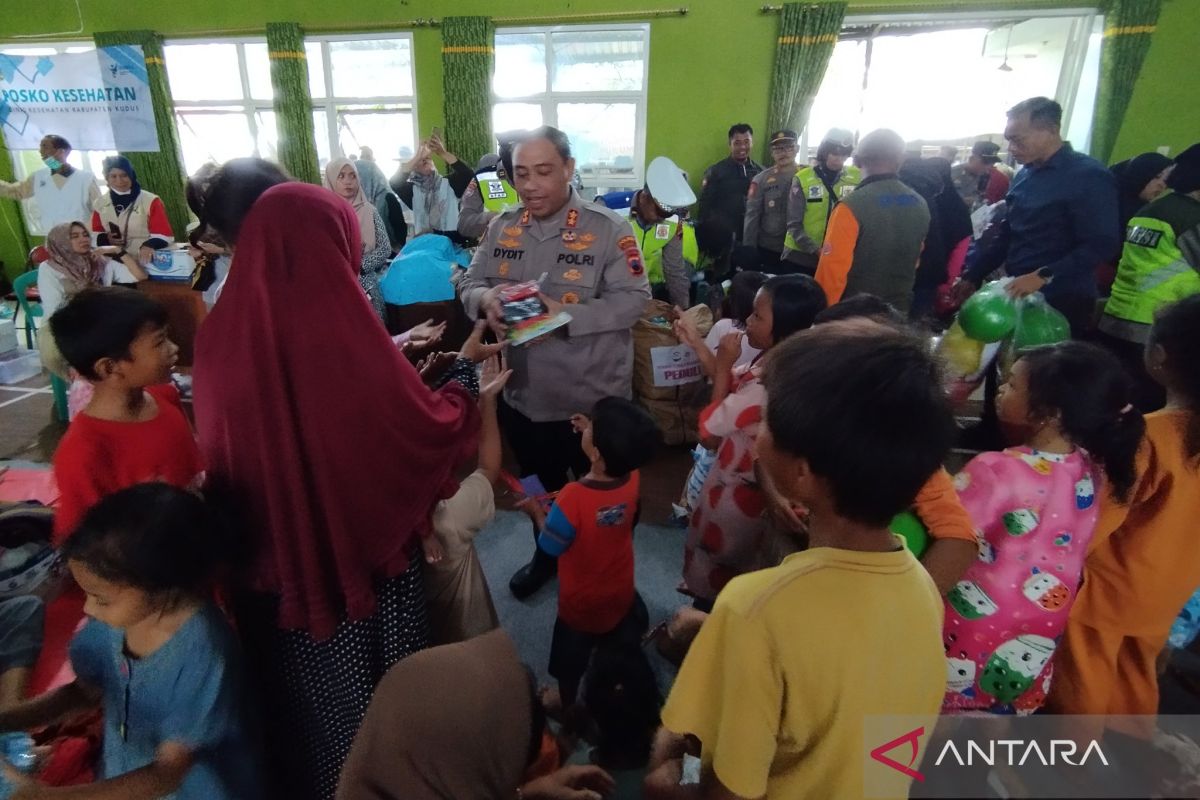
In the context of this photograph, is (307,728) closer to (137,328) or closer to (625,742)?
(625,742)

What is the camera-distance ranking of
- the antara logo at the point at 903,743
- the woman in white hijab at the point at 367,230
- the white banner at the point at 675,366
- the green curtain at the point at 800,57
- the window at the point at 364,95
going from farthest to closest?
the window at the point at 364,95 → the green curtain at the point at 800,57 → the woman in white hijab at the point at 367,230 → the white banner at the point at 675,366 → the antara logo at the point at 903,743

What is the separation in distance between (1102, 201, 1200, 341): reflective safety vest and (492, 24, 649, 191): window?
16.0ft

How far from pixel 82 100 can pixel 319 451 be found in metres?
8.85

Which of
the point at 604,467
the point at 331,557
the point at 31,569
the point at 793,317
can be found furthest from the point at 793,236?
the point at 31,569

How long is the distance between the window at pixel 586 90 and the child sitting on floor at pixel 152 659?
6517mm

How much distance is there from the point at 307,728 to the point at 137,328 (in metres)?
0.95

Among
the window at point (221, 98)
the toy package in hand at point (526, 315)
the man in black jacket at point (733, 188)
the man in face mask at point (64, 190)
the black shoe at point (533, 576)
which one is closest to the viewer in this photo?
the toy package in hand at point (526, 315)

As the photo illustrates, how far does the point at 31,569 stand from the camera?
6.61 ft

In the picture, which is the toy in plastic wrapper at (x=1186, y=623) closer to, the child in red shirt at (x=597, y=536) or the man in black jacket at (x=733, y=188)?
the child in red shirt at (x=597, y=536)

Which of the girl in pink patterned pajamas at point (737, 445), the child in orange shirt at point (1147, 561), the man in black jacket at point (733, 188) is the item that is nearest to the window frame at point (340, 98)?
the man in black jacket at point (733, 188)

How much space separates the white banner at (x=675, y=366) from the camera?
318 centimetres

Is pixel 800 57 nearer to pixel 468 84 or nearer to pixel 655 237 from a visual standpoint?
pixel 468 84

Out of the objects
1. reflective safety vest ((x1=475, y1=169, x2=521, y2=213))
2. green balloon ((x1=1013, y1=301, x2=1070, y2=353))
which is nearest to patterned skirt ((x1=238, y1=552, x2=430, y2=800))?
green balloon ((x1=1013, y1=301, x2=1070, y2=353))

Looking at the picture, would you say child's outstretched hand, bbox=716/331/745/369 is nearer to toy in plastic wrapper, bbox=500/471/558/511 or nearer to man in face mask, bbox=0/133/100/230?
toy in plastic wrapper, bbox=500/471/558/511
